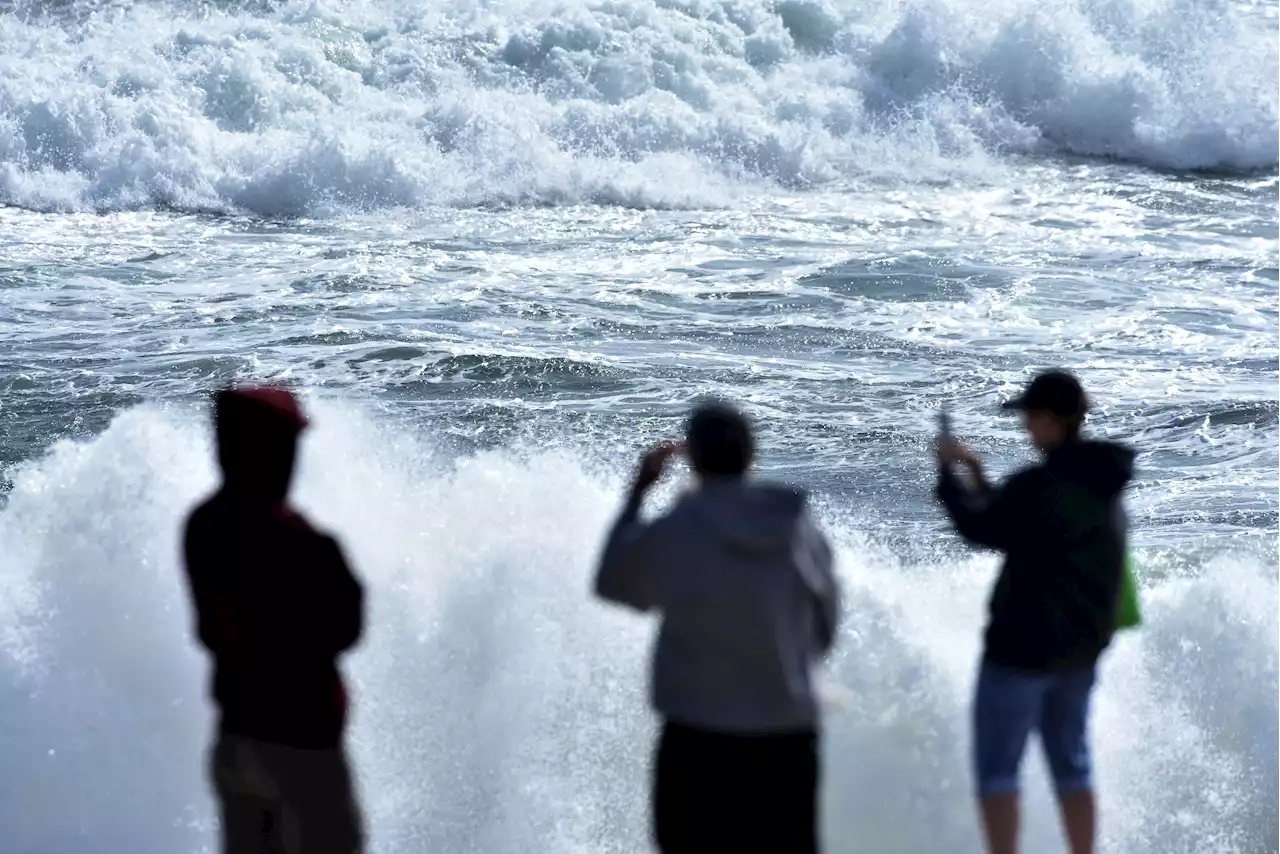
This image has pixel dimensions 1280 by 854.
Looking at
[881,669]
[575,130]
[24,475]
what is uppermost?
[575,130]

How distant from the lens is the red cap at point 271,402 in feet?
12.1

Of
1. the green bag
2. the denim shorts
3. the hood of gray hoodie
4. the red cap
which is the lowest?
the denim shorts

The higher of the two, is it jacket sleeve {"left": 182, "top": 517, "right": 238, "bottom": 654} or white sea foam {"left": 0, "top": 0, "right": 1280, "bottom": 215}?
white sea foam {"left": 0, "top": 0, "right": 1280, "bottom": 215}

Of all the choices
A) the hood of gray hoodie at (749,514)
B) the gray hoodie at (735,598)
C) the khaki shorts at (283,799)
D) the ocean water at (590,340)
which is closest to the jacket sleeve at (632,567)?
the gray hoodie at (735,598)

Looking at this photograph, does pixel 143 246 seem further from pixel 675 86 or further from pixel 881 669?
pixel 881 669

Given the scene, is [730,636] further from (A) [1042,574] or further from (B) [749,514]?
(A) [1042,574]

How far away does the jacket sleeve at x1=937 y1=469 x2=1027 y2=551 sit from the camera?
4.41m

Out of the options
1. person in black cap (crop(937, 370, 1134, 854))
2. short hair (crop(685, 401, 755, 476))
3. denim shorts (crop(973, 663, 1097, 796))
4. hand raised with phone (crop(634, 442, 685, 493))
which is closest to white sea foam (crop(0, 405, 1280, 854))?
denim shorts (crop(973, 663, 1097, 796))

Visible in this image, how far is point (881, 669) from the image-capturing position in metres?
6.75

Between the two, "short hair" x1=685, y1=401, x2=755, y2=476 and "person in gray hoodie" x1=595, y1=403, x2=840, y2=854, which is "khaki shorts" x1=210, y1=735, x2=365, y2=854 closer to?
"person in gray hoodie" x1=595, y1=403, x2=840, y2=854

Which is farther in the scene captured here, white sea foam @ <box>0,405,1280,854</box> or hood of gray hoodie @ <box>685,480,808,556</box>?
white sea foam @ <box>0,405,1280,854</box>

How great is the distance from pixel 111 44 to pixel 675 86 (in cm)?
649

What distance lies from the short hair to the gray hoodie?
0.12 feet

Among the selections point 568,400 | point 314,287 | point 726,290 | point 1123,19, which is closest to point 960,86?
point 1123,19
